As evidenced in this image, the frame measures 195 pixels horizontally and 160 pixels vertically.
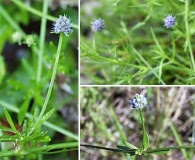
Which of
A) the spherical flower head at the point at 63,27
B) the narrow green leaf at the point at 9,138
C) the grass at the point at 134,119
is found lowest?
the narrow green leaf at the point at 9,138

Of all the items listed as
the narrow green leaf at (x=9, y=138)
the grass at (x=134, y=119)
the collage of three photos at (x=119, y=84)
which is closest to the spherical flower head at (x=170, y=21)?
the collage of three photos at (x=119, y=84)

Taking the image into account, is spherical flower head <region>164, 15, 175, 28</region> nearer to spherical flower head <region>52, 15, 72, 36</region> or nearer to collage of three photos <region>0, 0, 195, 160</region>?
collage of three photos <region>0, 0, 195, 160</region>

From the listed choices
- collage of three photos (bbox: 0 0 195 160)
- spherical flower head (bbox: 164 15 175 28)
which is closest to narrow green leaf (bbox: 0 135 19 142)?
collage of three photos (bbox: 0 0 195 160)

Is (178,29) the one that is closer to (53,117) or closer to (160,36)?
(160,36)

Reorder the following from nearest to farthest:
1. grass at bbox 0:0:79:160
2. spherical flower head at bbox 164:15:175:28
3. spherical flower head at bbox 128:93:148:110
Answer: spherical flower head at bbox 128:93:148:110 < spherical flower head at bbox 164:15:175:28 < grass at bbox 0:0:79:160

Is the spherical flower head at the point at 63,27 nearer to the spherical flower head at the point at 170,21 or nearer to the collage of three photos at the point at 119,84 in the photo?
the collage of three photos at the point at 119,84

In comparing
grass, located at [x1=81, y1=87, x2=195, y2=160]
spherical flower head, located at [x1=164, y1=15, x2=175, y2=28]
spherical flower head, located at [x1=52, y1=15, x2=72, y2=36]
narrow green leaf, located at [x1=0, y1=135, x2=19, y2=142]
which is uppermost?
spherical flower head, located at [x1=164, y1=15, x2=175, y2=28]
